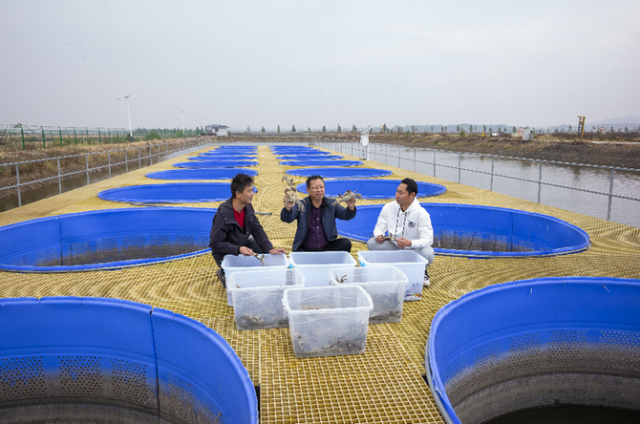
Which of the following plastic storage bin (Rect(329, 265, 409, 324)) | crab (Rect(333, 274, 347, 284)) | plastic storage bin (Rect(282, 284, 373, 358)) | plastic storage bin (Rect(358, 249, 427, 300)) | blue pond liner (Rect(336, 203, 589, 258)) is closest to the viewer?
plastic storage bin (Rect(282, 284, 373, 358))

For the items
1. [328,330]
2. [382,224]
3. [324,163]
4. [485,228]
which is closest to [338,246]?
[382,224]

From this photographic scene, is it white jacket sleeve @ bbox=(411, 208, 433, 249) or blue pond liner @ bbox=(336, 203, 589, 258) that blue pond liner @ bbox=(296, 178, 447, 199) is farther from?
white jacket sleeve @ bbox=(411, 208, 433, 249)

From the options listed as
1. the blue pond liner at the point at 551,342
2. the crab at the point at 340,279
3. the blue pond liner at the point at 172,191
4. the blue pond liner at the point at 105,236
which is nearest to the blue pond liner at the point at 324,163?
the blue pond liner at the point at 172,191

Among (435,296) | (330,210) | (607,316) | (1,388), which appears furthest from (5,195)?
(607,316)

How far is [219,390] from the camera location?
228 centimetres

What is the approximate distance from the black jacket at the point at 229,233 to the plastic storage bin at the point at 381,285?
737mm

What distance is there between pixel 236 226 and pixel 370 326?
1.23 m

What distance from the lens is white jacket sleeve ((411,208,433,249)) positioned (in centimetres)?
327

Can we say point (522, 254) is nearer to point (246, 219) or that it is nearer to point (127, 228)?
point (246, 219)

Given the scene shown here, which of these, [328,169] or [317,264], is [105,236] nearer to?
[317,264]

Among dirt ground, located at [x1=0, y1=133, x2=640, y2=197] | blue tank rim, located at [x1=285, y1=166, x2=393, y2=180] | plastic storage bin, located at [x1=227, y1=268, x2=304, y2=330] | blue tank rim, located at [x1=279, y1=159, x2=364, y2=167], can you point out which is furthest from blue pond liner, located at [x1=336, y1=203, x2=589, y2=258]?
blue tank rim, located at [x1=279, y1=159, x2=364, y2=167]

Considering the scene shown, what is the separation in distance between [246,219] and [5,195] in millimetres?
11589

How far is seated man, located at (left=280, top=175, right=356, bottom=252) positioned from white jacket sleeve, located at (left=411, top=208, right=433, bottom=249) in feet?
1.72

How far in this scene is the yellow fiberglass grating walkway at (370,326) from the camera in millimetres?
1984
